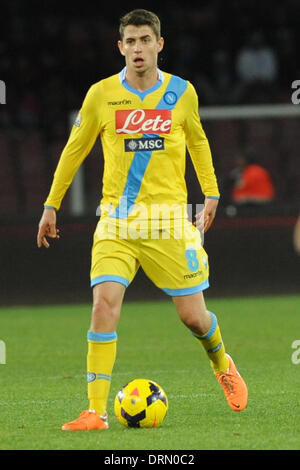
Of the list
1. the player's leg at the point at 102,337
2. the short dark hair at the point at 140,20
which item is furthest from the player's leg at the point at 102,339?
the short dark hair at the point at 140,20

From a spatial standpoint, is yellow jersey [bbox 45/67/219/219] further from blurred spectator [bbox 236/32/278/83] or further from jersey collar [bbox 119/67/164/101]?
blurred spectator [bbox 236/32/278/83]

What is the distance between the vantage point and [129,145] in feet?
21.5

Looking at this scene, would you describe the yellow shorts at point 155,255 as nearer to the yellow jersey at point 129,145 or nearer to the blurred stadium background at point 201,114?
the yellow jersey at point 129,145

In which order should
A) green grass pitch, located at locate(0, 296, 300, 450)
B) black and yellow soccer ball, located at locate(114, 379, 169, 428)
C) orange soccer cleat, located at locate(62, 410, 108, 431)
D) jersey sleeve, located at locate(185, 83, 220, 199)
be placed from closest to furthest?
green grass pitch, located at locate(0, 296, 300, 450)
orange soccer cleat, located at locate(62, 410, 108, 431)
black and yellow soccer ball, located at locate(114, 379, 169, 428)
jersey sleeve, located at locate(185, 83, 220, 199)

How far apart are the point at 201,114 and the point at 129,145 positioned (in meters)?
9.93

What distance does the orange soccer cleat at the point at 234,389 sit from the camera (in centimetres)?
692

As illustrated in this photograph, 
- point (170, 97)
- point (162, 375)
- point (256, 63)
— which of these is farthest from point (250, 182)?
point (170, 97)

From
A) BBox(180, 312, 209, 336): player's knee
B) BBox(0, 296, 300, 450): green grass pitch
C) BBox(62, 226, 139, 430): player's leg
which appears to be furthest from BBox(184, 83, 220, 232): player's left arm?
BBox(0, 296, 300, 450): green grass pitch

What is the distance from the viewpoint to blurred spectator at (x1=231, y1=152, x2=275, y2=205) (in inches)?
628

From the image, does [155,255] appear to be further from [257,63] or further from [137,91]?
[257,63]

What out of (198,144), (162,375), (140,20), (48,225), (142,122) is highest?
(140,20)

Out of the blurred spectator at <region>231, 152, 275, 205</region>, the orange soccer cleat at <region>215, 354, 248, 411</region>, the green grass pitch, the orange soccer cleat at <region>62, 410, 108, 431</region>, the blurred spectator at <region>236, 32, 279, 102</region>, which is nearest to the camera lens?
the green grass pitch

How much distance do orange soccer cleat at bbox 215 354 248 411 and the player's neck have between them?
1848 millimetres
